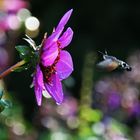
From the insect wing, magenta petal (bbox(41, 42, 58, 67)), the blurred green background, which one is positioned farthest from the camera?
the blurred green background

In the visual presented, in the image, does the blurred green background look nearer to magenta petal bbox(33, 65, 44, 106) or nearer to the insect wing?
the insect wing

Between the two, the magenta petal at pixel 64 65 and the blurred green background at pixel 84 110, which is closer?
the magenta petal at pixel 64 65

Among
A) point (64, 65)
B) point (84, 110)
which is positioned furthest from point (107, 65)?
point (84, 110)

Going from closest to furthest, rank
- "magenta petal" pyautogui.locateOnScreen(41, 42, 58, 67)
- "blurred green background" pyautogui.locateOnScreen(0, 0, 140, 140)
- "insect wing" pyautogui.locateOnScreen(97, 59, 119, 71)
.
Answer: "magenta petal" pyautogui.locateOnScreen(41, 42, 58, 67) → "insect wing" pyautogui.locateOnScreen(97, 59, 119, 71) → "blurred green background" pyautogui.locateOnScreen(0, 0, 140, 140)

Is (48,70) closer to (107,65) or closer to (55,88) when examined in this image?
(55,88)

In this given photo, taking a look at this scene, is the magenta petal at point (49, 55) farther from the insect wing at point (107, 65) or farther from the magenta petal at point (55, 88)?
the insect wing at point (107, 65)

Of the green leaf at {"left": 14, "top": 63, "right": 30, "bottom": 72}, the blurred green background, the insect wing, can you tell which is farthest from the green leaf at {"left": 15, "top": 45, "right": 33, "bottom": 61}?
the blurred green background

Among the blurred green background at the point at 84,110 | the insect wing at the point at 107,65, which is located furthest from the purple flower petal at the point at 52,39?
the blurred green background at the point at 84,110
